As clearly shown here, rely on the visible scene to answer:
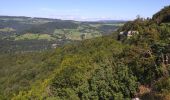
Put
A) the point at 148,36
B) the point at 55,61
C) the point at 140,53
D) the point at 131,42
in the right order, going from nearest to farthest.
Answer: the point at 140,53
the point at 148,36
the point at 131,42
the point at 55,61

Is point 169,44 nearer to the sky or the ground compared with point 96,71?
nearer to the sky

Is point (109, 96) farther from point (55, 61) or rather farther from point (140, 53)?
point (55, 61)

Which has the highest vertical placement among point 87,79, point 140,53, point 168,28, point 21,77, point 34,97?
point 168,28

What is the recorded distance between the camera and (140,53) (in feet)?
209

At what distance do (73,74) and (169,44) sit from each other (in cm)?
2054

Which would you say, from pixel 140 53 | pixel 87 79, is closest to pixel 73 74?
pixel 87 79

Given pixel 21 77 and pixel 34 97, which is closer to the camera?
pixel 34 97

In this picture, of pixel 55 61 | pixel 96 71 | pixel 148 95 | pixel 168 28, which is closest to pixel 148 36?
pixel 168 28

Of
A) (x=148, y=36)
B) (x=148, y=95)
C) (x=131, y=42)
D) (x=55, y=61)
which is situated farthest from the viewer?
(x=55, y=61)

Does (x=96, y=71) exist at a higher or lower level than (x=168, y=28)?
lower

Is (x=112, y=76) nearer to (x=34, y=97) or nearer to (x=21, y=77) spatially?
(x=34, y=97)

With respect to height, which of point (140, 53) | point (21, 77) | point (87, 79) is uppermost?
point (140, 53)

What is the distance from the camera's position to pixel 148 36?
69375 mm

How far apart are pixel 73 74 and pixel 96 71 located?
5.27 metres
